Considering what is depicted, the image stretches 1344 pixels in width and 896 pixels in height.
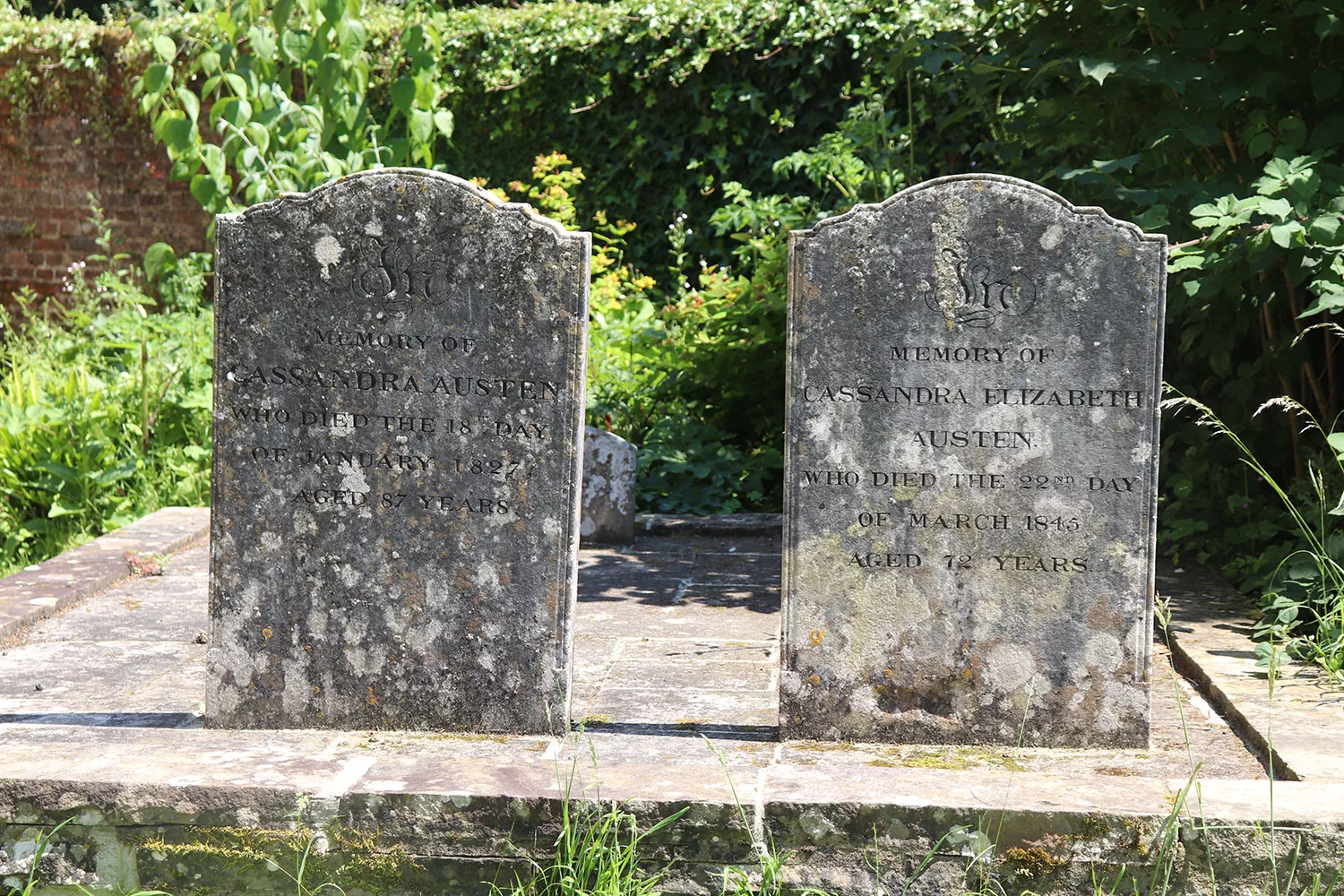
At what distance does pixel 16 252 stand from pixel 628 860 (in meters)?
10.5

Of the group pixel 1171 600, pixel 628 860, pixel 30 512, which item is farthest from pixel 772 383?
pixel 628 860

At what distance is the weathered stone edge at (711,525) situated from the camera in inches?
240

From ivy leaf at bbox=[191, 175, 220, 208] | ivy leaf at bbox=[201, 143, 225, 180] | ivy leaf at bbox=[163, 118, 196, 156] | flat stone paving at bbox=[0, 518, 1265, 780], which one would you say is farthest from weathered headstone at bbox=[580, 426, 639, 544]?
ivy leaf at bbox=[163, 118, 196, 156]

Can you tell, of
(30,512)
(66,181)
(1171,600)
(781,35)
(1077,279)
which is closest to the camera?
(1077,279)

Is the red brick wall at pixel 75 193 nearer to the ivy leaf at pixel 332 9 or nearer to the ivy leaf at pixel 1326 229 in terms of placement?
the ivy leaf at pixel 332 9

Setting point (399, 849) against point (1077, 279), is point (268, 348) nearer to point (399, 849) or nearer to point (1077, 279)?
point (399, 849)

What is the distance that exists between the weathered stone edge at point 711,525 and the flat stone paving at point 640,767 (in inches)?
73.1

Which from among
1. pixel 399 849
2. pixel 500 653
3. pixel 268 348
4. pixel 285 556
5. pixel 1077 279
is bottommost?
pixel 399 849

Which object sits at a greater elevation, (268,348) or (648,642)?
(268,348)

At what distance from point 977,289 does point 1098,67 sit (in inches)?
58.0

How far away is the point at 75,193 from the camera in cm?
1105

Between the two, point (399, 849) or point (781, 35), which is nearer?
point (399, 849)

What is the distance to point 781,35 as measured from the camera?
921 cm

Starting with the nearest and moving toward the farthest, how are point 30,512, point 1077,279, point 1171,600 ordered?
1. point 1077,279
2. point 1171,600
3. point 30,512
